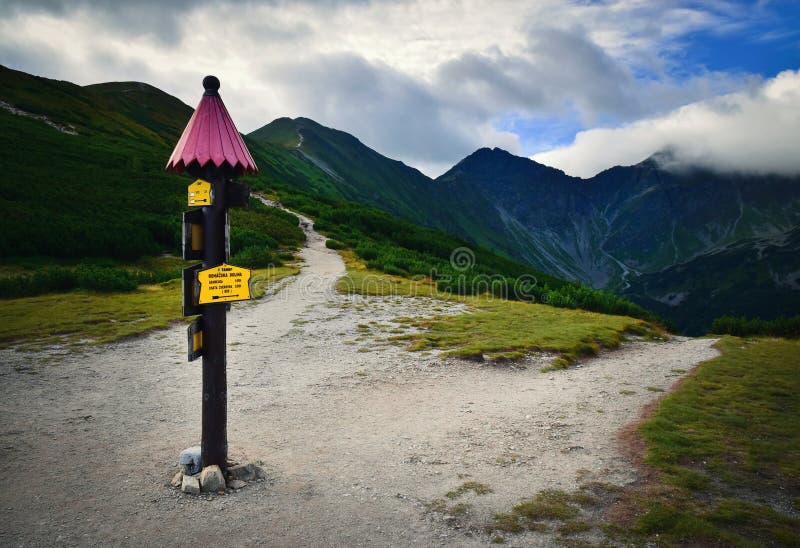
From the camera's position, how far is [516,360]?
13898 millimetres

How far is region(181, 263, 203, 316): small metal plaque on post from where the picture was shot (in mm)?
6512

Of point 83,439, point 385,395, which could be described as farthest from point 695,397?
point 83,439

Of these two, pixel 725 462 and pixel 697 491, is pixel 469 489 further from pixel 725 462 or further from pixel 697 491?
pixel 725 462

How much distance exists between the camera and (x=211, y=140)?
6723mm

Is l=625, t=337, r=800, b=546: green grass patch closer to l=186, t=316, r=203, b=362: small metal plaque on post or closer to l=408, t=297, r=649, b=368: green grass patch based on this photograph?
l=408, t=297, r=649, b=368: green grass patch

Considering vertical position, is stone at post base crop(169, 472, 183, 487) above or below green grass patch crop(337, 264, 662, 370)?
below

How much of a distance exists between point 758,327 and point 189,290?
25.5m

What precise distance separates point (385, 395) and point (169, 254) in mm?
25189

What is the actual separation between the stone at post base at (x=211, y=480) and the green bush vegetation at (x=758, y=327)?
24050mm

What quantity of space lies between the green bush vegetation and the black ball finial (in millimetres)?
24460

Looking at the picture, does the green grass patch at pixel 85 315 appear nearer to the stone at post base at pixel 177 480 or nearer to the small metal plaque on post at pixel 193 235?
the stone at post base at pixel 177 480

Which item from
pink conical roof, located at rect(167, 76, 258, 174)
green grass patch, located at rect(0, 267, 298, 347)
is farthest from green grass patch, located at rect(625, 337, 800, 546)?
green grass patch, located at rect(0, 267, 298, 347)

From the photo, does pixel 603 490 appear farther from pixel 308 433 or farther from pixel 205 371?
pixel 205 371

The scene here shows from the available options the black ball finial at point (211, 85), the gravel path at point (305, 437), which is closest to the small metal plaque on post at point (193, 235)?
the black ball finial at point (211, 85)
